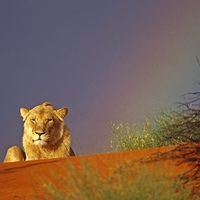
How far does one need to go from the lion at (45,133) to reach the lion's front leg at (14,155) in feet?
1.59

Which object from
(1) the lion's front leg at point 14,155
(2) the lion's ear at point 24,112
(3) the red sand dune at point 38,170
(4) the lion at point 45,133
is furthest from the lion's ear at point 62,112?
(3) the red sand dune at point 38,170

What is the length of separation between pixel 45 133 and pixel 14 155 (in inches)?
53.0

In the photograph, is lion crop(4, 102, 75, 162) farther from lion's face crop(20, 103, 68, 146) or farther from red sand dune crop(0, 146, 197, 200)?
red sand dune crop(0, 146, 197, 200)

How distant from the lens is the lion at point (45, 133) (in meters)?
14.4

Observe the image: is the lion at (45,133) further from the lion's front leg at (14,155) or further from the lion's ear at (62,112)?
the lion's front leg at (14,155)

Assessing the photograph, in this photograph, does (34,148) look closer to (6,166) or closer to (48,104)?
(48,104)

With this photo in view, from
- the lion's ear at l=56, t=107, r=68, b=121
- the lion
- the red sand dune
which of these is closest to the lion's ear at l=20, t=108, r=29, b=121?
the lion

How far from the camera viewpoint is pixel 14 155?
50.2 feet

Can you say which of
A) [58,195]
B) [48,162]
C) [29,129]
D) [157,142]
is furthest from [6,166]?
[58,195]

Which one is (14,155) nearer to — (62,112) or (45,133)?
(45,133)

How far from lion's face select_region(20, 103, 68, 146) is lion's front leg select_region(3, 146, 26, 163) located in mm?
790

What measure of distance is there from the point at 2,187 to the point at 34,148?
4919 mm

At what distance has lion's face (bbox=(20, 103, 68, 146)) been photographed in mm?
14383

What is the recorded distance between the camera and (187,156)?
9.38 meters
